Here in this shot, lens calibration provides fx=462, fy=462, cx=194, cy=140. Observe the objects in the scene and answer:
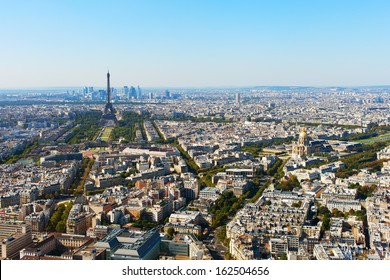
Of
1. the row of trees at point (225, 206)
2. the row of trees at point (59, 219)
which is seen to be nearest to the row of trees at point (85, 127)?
the row of trees at point (59, 219)

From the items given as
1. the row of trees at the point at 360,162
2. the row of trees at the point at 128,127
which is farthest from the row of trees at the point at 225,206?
the row of trees at the point at 128,127

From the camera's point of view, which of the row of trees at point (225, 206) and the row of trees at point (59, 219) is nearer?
the row of trees at point (59, 219)

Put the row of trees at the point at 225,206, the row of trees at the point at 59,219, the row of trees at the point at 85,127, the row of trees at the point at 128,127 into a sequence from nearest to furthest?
the row of trees at the point at 59,219, the row of trees at the point at 225,206, the row of trees at the point at 85,127, the row of trees at the point at 128,127

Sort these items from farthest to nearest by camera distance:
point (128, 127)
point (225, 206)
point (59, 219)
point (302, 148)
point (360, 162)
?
1. point (128, 127)
2. point (302, 148)
3. point (360, 162)
4. point (225, 206)
5. point (59, 219)

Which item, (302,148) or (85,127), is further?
(85,127)

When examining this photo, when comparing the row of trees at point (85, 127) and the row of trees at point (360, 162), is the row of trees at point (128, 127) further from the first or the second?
the row of trees at point (360, 162)

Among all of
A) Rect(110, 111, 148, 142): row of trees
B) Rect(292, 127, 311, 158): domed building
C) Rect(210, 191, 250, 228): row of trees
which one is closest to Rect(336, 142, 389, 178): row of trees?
Rect(292, 127, 311, 158): domed building

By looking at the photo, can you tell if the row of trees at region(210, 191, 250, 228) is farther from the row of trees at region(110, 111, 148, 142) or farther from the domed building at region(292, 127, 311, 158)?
the row of trees at region(110, 111, 148, 142)

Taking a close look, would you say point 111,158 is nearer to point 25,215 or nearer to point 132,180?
point 132,180

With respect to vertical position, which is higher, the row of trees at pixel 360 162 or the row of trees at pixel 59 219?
the row of trees at pixel 360 162

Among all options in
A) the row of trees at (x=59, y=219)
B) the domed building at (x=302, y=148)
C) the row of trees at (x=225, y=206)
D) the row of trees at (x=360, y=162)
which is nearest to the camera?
the row of trees at (x=59, y=219)

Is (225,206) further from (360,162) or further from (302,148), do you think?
(302,148)

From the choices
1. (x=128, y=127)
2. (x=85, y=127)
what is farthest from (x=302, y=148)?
(x=85, y=127)
